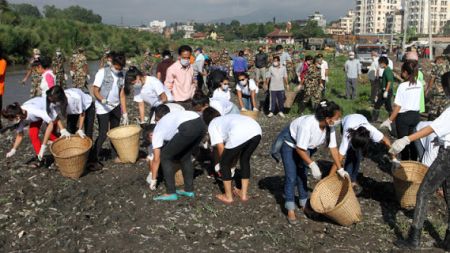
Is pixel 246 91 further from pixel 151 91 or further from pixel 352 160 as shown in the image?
pixel 352 160

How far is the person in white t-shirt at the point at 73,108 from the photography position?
591 centimetres

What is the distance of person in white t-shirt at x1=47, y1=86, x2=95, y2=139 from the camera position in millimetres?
5914

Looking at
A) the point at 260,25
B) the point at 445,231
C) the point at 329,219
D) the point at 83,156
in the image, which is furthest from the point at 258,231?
the point at 260,25

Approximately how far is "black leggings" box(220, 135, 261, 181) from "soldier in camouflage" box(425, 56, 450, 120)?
5751mm

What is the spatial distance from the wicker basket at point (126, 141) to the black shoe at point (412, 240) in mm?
4110

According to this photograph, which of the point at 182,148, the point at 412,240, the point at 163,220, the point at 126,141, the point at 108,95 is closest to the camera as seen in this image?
the point at 412,240

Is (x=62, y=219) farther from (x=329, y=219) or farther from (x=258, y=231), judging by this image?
(x=329, y=219)

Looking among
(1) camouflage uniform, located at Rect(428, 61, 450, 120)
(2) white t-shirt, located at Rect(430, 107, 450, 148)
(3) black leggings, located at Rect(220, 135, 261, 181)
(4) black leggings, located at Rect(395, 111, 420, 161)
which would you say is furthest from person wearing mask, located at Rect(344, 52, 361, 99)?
(2) white t-shirt, located at Rect(430, 107, 450, 148)

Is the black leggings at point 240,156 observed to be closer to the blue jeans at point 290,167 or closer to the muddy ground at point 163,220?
the blue jeans at point 290,167

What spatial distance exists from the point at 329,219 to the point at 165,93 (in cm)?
324

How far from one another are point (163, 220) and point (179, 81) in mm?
3351

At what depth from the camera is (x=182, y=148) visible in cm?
552

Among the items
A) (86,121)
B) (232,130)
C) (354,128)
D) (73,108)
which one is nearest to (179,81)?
(86,121)

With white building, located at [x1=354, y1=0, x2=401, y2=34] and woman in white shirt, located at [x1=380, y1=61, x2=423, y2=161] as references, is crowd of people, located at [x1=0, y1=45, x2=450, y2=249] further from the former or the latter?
white building, located at [x1=354, y1=0, x2=401, y2=34]
